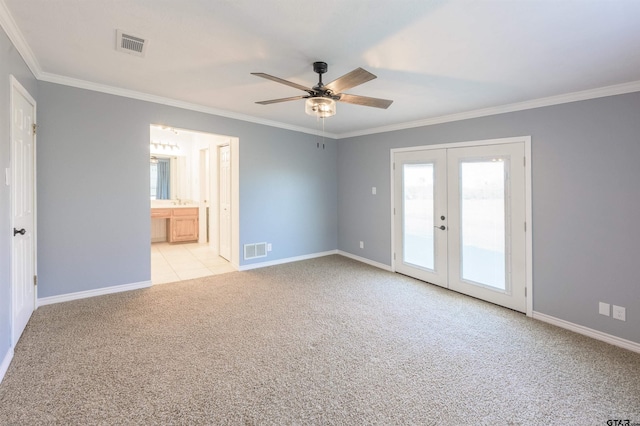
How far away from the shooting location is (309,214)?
5.78 m

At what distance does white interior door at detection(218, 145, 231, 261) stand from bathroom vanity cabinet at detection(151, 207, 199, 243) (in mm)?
1820

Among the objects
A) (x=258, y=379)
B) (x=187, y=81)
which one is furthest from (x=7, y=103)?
(x=258, y=379)

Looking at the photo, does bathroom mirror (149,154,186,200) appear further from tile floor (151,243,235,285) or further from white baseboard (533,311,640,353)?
white baseboard (533,311,640,353)

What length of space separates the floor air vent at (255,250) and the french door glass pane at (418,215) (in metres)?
2.43

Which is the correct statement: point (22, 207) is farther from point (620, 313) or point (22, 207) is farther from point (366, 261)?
point (620, 313)

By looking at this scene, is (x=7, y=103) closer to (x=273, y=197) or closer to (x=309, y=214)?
(x=273, y=197)

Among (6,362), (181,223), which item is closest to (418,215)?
(6,362)

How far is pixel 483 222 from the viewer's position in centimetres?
387

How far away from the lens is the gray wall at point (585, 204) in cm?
279

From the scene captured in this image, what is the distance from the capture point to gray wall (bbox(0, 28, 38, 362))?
7.09ft

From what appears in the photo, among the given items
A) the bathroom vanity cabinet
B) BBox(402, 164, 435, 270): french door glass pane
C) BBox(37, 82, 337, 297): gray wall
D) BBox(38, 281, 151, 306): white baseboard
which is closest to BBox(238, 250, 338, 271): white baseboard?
BBox(37, 82, 337, 297): gray wall

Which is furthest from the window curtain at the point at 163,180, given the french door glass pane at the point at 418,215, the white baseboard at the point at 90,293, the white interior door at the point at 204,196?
the french door glass pane at the point at 418,215

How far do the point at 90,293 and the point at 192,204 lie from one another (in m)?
4.20

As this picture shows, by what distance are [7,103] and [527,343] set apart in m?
4.91
